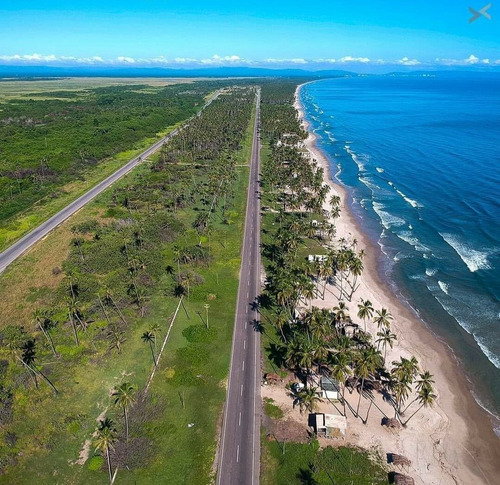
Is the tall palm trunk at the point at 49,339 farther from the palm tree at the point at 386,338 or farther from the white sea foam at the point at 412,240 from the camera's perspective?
the white sea foam at the point at 412,240

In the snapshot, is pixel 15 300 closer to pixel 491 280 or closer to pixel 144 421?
pixel 144 421

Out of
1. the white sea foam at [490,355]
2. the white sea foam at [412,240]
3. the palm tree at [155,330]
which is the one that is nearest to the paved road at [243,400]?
the palm tree at [155,330]

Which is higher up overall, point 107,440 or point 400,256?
point 107,440

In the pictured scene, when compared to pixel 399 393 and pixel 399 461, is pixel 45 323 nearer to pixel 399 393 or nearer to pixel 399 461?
pixel 399 393

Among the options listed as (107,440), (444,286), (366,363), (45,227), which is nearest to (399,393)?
(366,363)

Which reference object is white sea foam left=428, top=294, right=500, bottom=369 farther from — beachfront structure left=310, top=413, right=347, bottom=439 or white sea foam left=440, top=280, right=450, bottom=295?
beachfront structure left=310, top=413, right=347, bottom=439

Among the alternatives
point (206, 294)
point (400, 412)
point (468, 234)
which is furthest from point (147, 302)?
point (468, 234)

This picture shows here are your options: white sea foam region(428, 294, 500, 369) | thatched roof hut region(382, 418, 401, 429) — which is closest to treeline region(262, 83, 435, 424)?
thatched roof hut region(382, 418, 401, 429)
